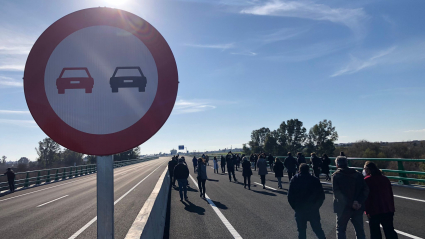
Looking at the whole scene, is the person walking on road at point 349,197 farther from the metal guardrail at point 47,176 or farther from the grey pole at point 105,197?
the metal guardrail at point 47,176

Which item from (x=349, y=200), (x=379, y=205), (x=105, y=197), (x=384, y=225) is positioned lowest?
(x=384, y=225)

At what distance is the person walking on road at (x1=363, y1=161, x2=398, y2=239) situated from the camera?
553 cm

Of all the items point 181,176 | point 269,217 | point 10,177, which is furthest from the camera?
point 10,177

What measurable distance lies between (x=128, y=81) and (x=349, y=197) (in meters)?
5.61

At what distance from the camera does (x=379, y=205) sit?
5.61 m

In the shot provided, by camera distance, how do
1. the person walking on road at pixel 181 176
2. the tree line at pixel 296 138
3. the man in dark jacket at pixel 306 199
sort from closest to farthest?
the man in dark jacket at pixel 306 199
the person walking on road at pixel 181 176
the tree line at pixel 296 138

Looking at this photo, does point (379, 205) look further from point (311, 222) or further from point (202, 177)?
point (202, 177)

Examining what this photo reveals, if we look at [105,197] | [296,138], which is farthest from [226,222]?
[296,138]

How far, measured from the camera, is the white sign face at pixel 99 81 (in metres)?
1.43

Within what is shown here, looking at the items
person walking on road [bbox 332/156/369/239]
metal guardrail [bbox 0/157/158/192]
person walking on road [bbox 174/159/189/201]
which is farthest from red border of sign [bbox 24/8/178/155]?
metal guardrail [bbox 0/157/158/192]

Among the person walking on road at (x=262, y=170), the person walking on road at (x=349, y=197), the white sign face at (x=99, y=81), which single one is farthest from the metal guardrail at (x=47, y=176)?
the white sign face at (x=99, y=81)

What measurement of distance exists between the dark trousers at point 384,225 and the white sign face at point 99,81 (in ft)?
19.7

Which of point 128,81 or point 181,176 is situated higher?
point 128,81

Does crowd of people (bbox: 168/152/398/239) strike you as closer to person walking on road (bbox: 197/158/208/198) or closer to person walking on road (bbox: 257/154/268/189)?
person walking on road (bbox: 197/158/208/198)
